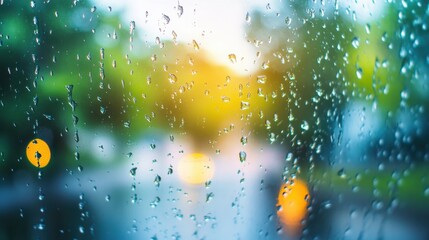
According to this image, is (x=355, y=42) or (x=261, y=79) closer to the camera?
(x=355, y=42)

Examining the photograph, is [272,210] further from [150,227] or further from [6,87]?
[6,87]

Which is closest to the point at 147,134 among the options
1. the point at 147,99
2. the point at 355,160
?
the point at 147,99

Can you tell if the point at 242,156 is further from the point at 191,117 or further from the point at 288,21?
the point at 288,21

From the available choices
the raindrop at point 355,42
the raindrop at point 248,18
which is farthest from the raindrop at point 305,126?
the raindrop at point 248,18

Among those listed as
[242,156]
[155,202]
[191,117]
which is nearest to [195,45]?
[191,117]

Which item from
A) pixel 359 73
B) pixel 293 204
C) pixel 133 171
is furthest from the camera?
pixel 133 171

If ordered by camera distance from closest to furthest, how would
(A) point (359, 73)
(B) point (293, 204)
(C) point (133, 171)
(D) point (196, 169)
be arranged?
1. (A) point (359, 73)
2. (B) point (293, 204)
3. (C) point (133, 171)
4. (D) point (196, 169)
